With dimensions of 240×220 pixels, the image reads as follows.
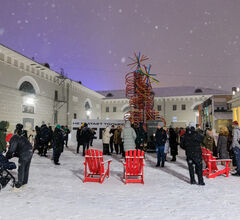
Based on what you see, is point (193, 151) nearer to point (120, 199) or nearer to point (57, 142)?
point (120, 199)

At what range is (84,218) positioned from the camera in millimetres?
3629

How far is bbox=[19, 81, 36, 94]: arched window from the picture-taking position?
1961 cm

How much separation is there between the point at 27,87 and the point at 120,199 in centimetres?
1834

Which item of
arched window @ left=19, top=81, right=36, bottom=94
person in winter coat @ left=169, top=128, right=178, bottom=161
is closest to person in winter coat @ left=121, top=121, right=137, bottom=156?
person in winter coat @ left=169, top=128, right=178, bottom=161

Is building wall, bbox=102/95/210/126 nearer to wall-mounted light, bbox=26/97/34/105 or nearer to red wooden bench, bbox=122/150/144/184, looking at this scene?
wall-mounted light, bbox=26/97/34/105

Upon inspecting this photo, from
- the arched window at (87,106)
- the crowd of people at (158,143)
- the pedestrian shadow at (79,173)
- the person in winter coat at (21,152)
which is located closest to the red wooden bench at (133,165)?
the crowd of people at (158,143)

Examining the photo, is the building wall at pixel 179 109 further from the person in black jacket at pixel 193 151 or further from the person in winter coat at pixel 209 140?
the person in black jacket at pixel 193 151

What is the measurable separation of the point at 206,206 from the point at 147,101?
32.1ft

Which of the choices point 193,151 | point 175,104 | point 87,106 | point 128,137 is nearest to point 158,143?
point 128,137

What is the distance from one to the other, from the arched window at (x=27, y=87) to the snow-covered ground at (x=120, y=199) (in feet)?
49.0

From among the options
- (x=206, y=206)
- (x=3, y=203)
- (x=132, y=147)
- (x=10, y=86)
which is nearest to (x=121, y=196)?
(x=206, y=206)

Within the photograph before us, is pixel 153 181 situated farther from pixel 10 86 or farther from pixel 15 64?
pixel 15 64

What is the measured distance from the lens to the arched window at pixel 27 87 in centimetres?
1961

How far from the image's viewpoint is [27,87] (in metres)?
20.3
